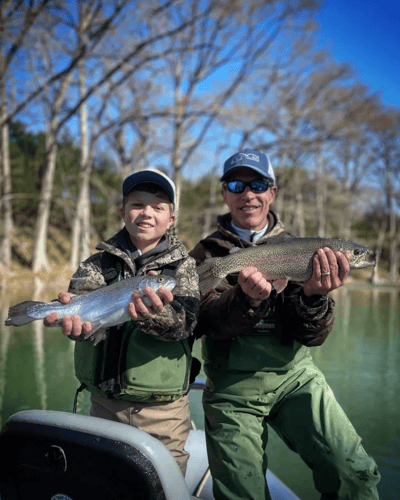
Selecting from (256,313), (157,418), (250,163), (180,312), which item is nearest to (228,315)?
(256,313)

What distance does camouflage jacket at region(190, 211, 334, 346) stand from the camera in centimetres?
240

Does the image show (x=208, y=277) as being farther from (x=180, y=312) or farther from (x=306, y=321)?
(x=306, y=321)

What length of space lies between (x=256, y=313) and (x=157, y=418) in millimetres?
784

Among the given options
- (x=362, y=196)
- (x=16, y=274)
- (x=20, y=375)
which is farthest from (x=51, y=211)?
(x=362, y=196)

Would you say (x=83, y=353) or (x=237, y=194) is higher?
(x=237, y=194)

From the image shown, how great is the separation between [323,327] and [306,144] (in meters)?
25.0

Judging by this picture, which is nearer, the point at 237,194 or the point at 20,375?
the point at 237,194

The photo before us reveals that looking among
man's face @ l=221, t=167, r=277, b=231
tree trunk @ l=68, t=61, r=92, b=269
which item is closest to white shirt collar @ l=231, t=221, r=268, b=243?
man's face @ l=221, t=167, r=277, b=231

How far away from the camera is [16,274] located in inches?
712

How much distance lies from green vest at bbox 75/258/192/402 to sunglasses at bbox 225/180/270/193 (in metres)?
1.10

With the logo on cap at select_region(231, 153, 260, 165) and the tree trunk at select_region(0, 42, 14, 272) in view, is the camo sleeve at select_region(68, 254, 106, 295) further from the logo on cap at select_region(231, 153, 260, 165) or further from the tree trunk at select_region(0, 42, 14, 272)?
the tree trunk at select_region(0, 42, 14, 272)

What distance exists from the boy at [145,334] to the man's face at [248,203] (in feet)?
1.73

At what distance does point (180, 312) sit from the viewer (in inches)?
89.0

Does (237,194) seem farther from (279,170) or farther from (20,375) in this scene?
(279,170)
